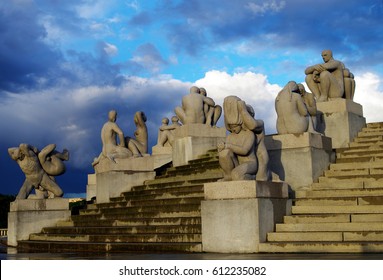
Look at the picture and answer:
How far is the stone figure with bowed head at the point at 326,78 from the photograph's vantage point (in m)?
18.8

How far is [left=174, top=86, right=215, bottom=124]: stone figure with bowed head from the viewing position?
23391mm

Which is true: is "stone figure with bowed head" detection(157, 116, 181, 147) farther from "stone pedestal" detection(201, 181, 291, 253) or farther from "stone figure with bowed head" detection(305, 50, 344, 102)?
"stone pedestal" detection(201, 181, 291, 253)

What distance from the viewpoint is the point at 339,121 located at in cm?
1789

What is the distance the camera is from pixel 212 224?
12.7m

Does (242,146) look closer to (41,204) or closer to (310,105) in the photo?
(310,105)

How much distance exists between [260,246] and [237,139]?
2.41 meters

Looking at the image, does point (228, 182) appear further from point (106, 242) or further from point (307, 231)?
point (106, 242)

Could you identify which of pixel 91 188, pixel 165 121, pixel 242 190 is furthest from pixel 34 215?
pixel 165 121

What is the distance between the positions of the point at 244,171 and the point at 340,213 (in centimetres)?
216

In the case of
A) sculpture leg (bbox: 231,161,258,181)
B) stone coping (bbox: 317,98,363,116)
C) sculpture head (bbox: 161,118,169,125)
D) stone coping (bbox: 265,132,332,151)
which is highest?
sculpture head (bbox: 161,118,169,125)

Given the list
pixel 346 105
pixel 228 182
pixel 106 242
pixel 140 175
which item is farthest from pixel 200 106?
pixel 228 182

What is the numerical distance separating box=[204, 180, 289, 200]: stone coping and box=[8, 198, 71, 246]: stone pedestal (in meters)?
8.43

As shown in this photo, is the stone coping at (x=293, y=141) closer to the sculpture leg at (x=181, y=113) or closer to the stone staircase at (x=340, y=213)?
the stone staircase at (x=340, y=213)

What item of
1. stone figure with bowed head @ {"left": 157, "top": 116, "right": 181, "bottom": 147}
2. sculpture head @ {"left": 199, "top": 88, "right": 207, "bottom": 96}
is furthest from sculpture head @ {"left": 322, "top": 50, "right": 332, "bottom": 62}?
stone figure with bowed head @ {"left": 157, "top": 116, "right": 181, "bottom": 147}
